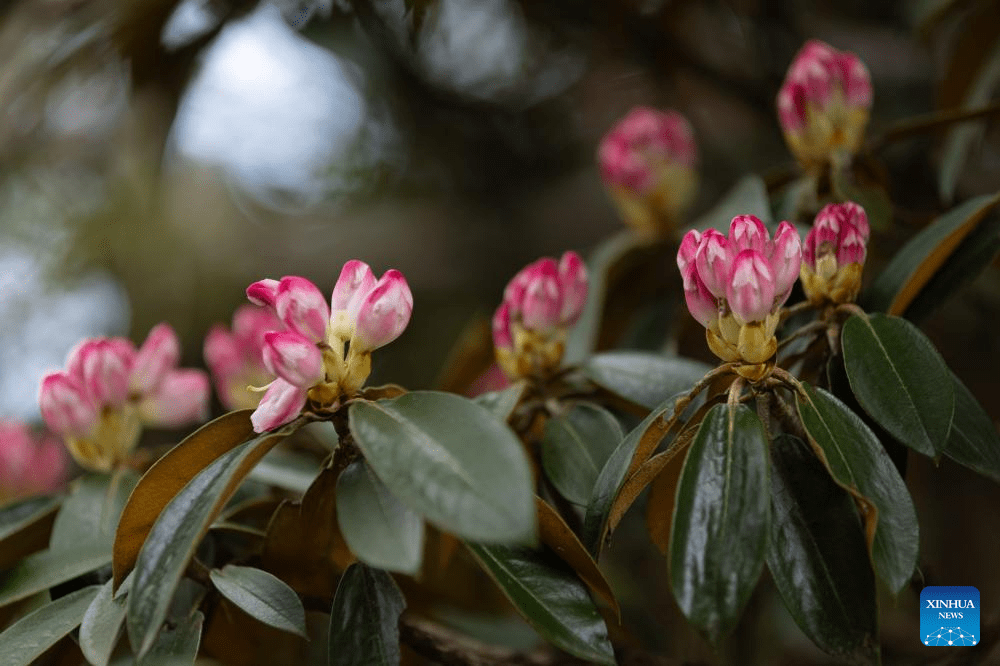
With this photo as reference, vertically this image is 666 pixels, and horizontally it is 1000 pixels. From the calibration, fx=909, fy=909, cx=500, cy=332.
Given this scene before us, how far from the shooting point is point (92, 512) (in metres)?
0.72

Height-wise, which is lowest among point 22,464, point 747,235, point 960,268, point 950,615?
point 950,615

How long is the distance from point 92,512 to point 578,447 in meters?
0.39

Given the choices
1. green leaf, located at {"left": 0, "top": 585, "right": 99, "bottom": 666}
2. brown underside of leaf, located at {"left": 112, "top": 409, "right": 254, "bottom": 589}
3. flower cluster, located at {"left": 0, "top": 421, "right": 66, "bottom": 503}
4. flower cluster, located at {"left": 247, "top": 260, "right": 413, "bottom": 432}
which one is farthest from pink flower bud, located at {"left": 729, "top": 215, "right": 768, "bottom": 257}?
flower cluster, located at {"left": 0, "top": 421, "right": 66, "bottom": 503}

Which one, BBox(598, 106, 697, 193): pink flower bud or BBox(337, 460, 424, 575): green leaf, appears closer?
BBox(337, 460, 424, 575): green leaf

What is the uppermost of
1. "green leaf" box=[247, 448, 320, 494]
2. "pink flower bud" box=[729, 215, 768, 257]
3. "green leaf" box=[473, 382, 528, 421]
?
"pink flower bud" box=[729, 215, 768, 257]

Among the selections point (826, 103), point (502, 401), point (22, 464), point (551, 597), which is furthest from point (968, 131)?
point (22, 464)

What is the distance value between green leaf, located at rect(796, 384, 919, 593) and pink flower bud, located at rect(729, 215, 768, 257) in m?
0.09

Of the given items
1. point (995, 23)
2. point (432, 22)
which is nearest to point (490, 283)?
point (432, 22)

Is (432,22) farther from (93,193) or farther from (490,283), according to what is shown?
(93,193)

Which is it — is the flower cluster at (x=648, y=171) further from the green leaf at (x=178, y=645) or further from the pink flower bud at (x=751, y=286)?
the green leaf at (x=178, y=645)

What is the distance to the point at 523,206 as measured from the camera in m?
1.90

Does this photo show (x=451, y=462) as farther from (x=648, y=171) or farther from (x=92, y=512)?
(x=648, y=171)

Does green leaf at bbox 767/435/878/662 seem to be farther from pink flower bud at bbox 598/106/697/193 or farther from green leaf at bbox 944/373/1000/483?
pink flower bud at bbox 598/106/697/193

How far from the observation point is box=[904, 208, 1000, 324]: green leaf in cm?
70
